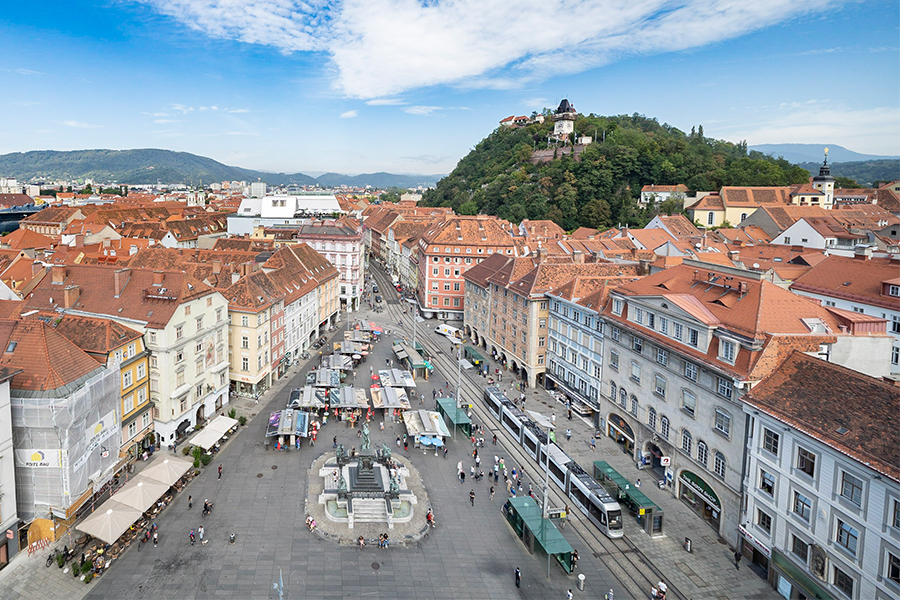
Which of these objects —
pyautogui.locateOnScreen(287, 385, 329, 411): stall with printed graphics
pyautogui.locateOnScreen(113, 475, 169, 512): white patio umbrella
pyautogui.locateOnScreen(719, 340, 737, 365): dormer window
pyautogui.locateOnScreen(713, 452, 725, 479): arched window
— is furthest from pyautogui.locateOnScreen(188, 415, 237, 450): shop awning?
pyautogui.locateOnScreen(719, 340, 737, 365): dormer window

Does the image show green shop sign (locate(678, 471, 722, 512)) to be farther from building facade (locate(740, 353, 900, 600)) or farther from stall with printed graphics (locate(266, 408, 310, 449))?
stall with printed graphics (locate(266, 408, 310, 449))

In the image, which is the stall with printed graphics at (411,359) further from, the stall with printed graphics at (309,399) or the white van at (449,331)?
the stall with printed graphics at (309,399)

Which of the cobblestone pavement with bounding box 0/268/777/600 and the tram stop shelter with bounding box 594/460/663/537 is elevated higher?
the tram stop shelter with bounding box 594/460/663/537

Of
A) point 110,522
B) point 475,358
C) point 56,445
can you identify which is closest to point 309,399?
point 110,522

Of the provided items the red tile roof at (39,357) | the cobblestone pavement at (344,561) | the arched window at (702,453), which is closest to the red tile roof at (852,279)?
the arched window at (702,453)

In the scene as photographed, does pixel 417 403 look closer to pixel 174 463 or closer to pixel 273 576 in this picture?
pixel 174 463

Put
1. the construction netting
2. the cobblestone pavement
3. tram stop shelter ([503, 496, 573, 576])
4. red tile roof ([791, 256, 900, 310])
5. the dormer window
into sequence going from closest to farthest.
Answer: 1. the cobblestone pavement
2. the construction netting
3. tram stop shelter ([503, 496, 573, 576])
4. the dormer window
5. red tile roof ([791, 256, 900, 310])
